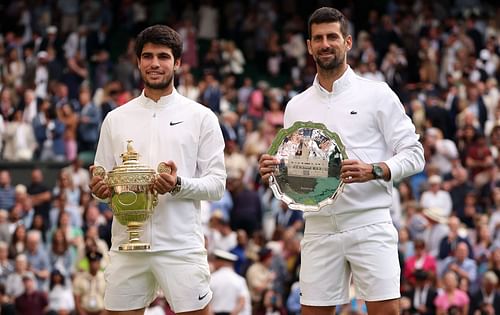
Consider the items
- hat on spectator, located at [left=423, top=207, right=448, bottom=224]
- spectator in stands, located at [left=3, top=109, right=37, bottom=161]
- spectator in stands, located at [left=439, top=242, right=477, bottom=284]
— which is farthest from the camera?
spectator in stands, located at [left=3, top=109, right=37, bottom=161]

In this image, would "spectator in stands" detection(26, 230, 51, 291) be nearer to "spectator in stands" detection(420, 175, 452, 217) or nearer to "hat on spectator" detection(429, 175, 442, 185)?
"spectator in stands" detection(420, 175, 452, 217)

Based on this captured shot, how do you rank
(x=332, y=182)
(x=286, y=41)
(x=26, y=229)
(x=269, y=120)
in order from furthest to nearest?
(x=286, y=41), (x=269, y=120), (x=26, y=229), (x=332, y=182)

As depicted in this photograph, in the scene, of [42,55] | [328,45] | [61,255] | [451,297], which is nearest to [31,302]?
[61,255]

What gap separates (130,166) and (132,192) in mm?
152

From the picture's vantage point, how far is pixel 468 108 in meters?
24.8

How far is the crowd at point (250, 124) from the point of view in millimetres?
19109

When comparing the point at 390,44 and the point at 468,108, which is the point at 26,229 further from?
the point at 390,44

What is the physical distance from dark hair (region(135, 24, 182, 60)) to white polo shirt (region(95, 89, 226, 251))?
0.31 m

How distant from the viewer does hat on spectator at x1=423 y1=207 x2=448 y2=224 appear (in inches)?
819

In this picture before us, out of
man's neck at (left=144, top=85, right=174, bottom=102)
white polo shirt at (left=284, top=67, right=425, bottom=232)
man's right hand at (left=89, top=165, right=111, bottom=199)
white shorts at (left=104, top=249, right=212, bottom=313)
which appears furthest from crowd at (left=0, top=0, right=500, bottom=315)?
man's right hand at (left=89, top=165, right=111, bottom=199)

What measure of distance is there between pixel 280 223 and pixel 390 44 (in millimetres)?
8264

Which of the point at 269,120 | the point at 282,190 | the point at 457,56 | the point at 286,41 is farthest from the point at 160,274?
the point at 286,41

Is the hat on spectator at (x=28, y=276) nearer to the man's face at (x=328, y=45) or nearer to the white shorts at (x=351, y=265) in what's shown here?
the white shorts at (x=351, y=265)

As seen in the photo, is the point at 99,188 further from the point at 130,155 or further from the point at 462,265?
the point at 462,265
